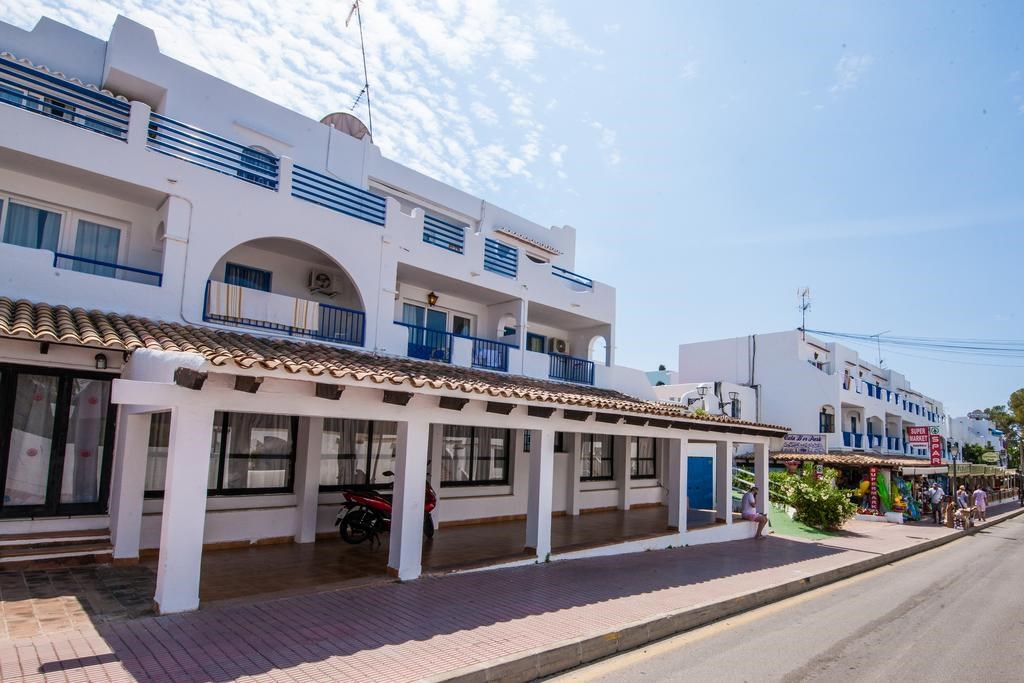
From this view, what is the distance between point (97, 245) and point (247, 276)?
266 cm

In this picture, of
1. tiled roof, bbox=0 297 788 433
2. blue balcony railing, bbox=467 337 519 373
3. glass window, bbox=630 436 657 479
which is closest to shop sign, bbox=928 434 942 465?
glass window, bbox=630 436 657 479

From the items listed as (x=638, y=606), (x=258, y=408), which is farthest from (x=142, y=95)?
(x=638, y=606)

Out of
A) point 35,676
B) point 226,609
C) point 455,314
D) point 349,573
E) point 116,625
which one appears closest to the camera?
point 35,676

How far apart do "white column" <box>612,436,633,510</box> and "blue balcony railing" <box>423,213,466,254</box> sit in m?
7.76

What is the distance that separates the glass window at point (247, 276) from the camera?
1231 centimetres

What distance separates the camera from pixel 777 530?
57.6 ft

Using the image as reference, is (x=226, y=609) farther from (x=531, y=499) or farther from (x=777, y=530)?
(x=777, y=530)

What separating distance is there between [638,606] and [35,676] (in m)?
6.34

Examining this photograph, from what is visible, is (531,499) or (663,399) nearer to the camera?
(531,499)

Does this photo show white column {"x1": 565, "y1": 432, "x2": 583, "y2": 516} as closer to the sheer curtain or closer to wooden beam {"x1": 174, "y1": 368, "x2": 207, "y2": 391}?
the sheer curtain

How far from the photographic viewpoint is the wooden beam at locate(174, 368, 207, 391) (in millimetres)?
6379

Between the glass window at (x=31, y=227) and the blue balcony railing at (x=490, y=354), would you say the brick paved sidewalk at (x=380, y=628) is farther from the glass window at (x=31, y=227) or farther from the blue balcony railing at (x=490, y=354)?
the glass window at (x=31, y=227)

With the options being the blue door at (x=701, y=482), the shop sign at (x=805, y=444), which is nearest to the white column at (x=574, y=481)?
the blue door at (x=701, y=482)

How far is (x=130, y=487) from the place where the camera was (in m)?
8.69
